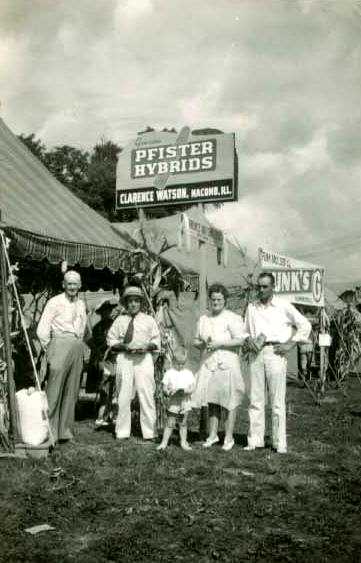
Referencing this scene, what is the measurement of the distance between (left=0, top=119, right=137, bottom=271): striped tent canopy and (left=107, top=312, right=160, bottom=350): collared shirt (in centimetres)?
118

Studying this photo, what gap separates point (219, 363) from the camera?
6.94m

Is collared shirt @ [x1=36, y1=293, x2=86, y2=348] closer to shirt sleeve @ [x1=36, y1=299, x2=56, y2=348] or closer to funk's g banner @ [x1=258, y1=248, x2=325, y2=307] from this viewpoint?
shirt sleeve @ [x1=36, y1=299, x2=56, y2=348]

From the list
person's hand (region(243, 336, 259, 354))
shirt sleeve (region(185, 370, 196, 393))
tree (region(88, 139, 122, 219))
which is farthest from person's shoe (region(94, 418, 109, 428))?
tree (region(88, 139, 122, 219))

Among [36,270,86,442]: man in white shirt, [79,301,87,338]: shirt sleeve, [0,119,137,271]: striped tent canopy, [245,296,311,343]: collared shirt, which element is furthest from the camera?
[0,119,137,271]: striped tent canopy

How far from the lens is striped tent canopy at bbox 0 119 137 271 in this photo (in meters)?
7.74

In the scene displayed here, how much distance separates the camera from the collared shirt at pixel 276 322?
22.1ft

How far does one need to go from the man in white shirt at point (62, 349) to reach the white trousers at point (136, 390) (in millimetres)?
548

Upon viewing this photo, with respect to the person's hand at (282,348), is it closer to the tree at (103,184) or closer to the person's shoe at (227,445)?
the person's shoe at (227,445)

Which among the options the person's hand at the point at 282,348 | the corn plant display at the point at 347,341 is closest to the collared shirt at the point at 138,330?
the person's hand at the point at 282,348

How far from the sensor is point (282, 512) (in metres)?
4.66

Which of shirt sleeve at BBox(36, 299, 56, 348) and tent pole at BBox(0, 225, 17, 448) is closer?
tent pole at BBox(0, 225, 17, 448)

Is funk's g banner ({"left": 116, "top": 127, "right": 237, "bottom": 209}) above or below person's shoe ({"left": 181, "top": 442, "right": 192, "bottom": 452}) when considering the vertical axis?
above

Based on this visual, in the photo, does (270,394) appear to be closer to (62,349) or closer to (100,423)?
(62,349)

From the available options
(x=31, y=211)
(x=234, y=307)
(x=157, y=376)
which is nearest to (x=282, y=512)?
(x=157, y=376)
